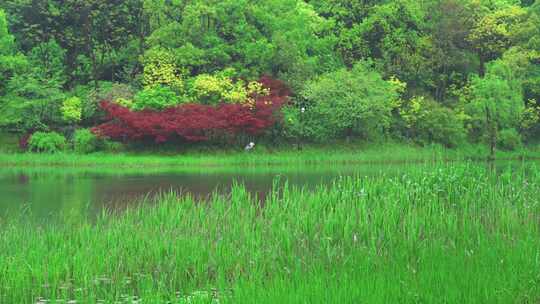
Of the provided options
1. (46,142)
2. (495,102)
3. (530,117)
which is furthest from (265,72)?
(530,117)

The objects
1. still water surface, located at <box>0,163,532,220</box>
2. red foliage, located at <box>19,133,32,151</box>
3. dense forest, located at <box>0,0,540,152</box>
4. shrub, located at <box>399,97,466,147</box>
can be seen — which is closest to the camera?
still water surface, located at <box>0,163,532,220</box>

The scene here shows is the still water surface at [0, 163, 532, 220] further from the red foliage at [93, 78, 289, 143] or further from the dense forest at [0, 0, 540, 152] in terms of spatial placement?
the dense forest at [0, 0, 540, 152]

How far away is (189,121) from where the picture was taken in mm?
33812

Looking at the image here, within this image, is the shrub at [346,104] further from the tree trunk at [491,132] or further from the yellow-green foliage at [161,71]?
the yellow-green foliage at [161,71]

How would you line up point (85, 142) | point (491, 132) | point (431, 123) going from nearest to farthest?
point (85, 142) → point (491, 132) → point (431, 123)

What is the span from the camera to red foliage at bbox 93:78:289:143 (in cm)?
3369

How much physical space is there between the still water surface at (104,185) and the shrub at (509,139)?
54.1 feet

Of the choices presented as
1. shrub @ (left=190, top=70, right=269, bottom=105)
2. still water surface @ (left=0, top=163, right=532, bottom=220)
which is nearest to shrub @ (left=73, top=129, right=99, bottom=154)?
still water surface @ (left=0, top=163, right=532, bottom=220)

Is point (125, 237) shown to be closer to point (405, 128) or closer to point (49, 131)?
point (49, 131)

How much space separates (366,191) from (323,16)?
35.5 meters

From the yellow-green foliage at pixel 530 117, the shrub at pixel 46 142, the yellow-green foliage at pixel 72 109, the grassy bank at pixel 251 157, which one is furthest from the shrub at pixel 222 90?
the yellow-green foliage at pixel 530 117

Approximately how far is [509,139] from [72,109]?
2420 centimetres

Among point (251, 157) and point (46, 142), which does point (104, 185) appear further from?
point (46, 142)

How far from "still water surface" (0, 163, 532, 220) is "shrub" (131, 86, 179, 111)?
653 centimetres
